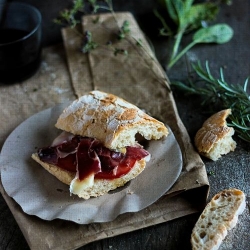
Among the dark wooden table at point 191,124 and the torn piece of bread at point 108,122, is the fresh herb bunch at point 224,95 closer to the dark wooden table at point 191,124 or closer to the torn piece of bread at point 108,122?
the dark wooden table at point 191,124

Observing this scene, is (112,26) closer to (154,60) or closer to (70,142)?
(154,60)

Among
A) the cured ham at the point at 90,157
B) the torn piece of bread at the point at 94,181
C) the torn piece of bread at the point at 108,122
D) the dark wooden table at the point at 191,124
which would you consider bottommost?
the dark wooden table at the point at 191,124

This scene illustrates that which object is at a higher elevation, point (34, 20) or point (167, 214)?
point (34, 20)

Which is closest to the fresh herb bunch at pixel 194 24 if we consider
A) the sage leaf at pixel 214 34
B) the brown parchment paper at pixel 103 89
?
the sage leaf at pixel 214 34

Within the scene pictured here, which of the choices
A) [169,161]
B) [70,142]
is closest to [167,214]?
[169,161]

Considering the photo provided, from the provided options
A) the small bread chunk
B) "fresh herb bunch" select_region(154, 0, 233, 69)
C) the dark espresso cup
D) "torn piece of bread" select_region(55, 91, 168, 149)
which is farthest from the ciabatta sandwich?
"fresh herb bunch" select_region(154, 0, 233, 69)

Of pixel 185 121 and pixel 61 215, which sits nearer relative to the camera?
pixel 61 215

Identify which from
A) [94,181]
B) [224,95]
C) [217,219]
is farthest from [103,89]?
[217,219]
